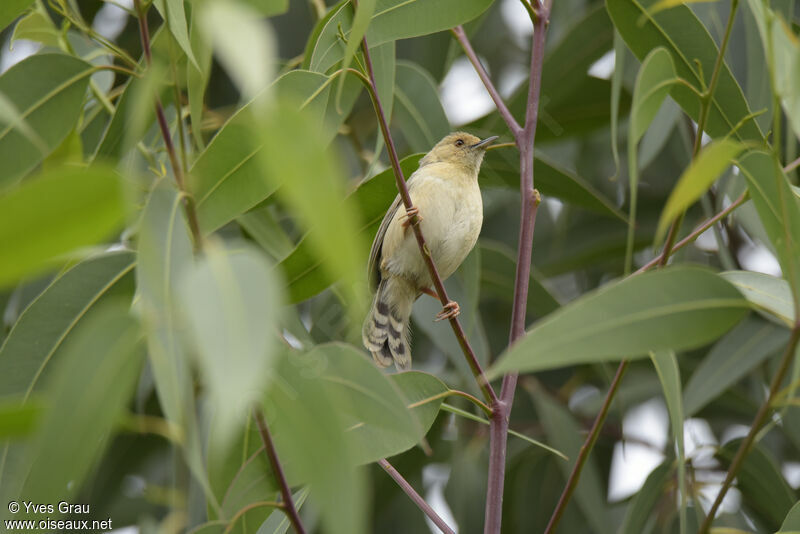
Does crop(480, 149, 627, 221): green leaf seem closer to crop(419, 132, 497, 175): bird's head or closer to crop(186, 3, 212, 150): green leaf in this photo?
crop(419, 132, 497, 175): bird's head

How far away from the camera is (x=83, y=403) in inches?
45.7

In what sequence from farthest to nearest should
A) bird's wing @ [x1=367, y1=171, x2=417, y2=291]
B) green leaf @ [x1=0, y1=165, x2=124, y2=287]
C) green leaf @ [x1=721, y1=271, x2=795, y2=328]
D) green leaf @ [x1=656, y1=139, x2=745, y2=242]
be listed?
bird's wing @ [x1=367, y1=171, x2=417, y2=291] < green leaf @ [x1=721, y1=271, x2=795, y2=328] < green leaf @ [x1=656, y1=139, x2=745, y2=242] < green leaf @ [x1=0, y1=165, x2=124, y2=287]

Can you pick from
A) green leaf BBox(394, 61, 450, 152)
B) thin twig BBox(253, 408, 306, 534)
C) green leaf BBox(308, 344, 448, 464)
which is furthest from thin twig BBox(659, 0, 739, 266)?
green leaf BBox(394, 61, 450, 152)

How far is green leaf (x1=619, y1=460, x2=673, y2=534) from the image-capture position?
8.75ft

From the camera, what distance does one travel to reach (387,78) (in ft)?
8.19

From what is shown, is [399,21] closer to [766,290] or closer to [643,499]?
[766,290]

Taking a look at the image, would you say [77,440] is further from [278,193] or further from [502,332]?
[502,332]

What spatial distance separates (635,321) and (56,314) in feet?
4.33

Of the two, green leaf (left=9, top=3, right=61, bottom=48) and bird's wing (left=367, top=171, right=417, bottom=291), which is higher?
green leaf (left=9, top=3, right=61, bottom=48)

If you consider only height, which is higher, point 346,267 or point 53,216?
point 53,216

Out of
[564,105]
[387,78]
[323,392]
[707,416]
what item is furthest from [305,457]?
[707,416]

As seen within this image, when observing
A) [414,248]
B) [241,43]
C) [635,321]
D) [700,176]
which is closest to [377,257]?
[414,248]

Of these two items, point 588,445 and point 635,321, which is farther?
point 588,445

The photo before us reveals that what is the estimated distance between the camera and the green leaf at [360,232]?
7.52 ft
